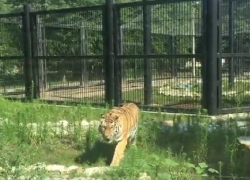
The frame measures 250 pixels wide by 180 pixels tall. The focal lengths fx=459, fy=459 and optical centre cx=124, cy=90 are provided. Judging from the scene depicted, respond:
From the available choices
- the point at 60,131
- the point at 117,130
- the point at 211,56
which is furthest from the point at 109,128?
the point at 211,56

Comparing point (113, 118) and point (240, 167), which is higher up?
point (113, 118)

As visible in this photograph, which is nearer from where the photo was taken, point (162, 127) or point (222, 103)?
point (162, 127)

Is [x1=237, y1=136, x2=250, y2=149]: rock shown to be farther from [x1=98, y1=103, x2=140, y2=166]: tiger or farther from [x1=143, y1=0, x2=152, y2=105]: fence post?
[x1=143, y1=0, x2=152, y2=105]: fence post

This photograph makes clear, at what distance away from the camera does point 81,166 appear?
500 cm

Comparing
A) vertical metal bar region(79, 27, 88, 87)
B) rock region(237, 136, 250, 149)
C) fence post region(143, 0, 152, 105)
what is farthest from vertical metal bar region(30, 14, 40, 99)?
rock region(237, 136, 250, 149)

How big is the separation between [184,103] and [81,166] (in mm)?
3991

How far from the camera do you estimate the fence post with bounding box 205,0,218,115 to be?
25.2 feet

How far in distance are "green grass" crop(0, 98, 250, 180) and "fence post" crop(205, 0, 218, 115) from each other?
1.01 m

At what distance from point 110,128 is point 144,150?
2.75 ft

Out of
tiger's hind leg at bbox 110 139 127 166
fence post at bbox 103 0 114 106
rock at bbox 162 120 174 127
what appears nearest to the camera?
tiger's hind leg at bbox 110 139 127 166

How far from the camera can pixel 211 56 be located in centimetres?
770

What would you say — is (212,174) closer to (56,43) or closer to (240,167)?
(240,167)

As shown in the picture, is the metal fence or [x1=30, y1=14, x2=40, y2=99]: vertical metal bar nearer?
the metal fence

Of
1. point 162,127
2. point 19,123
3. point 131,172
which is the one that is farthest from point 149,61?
point 131,172
